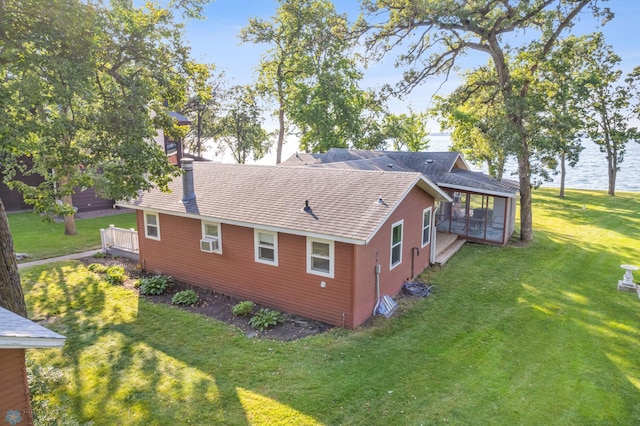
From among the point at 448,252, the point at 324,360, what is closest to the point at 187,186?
the point at 324,360

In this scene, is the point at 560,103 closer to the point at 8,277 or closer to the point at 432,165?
the point at 432,165

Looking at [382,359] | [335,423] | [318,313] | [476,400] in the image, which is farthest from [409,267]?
[335,423]

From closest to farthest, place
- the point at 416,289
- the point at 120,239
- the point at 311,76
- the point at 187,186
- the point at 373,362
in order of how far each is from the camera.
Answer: the point at 373,362 < the point at 416,289 < the point at 187,186 < the point at 120,239 < the point at 311,76

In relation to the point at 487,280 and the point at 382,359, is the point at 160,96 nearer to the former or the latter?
the point at 382,359

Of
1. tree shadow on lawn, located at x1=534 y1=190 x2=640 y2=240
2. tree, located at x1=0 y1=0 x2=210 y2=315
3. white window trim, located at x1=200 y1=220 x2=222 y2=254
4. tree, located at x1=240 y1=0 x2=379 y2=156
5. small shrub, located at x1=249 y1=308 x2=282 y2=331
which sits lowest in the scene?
small shrub, located at x1=249 y1=308 x2=282 y2=331

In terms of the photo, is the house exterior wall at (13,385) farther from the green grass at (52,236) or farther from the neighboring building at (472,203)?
the neighboring building at (472,203)

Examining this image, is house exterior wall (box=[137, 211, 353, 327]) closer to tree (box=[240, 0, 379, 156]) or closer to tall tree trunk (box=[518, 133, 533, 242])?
tall tree trunk (box=[518, 133, 533, 242])

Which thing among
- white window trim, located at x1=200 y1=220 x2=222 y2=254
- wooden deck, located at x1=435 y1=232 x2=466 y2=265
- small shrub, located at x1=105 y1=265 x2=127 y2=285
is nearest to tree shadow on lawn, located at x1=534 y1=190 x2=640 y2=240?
wooden deck, located at x1=435 y1=232 x2=466 y2=265
